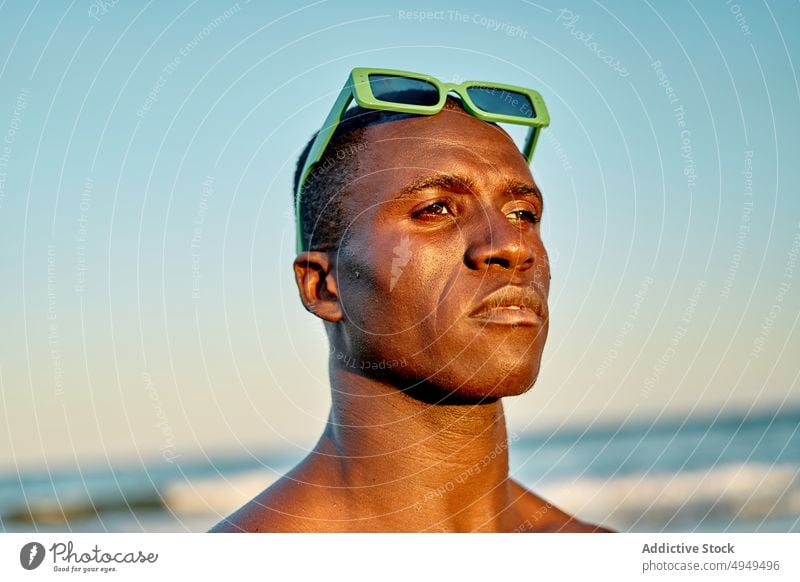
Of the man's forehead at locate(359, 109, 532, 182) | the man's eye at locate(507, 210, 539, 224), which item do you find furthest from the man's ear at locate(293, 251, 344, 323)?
the man's eye at locate(507, 210, 539, 224)

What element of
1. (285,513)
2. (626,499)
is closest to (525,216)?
(285,513)

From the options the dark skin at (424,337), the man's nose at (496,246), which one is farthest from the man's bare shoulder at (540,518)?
the man's nose at (496,246)

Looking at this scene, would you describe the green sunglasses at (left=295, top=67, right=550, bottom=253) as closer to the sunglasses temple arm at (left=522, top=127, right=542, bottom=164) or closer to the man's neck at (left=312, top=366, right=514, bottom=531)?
the sunglasses temple arm at (left=522, top=127, right=542, bottom=164)

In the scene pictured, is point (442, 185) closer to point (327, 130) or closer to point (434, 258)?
point (434, 258)

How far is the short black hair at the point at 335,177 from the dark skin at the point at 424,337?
5cm

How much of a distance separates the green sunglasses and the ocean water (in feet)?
17.1

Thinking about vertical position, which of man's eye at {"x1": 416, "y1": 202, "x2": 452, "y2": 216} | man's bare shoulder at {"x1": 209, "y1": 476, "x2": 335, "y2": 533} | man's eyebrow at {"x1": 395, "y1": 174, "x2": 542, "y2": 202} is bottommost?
man's bare shoulder at {"x1": 209, "y1": 476, "x2": 335, "y2": 533}

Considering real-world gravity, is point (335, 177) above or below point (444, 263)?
above

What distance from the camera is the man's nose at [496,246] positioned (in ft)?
12.0

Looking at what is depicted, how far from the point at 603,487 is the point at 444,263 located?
8648mm

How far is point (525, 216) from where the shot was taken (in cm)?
400

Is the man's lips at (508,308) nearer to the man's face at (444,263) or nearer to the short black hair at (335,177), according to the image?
the man's face at (444,263)
